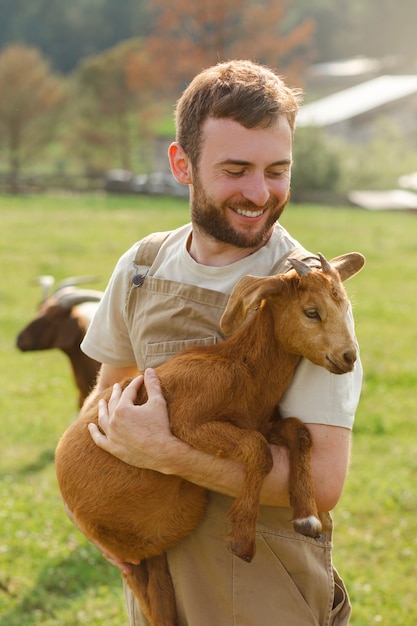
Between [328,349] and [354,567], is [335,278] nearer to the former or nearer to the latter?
[328,349]

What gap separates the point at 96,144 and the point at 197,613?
43.6m

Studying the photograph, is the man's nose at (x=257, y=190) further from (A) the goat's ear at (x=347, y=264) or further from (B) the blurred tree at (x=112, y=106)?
(B) the blurred tree at (x=112, y=106)

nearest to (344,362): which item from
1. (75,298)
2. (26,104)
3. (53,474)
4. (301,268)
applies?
(301,268)

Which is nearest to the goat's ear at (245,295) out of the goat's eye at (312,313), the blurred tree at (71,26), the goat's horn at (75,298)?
the goat's eye at (312,313)

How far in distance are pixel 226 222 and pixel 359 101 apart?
4752 cm

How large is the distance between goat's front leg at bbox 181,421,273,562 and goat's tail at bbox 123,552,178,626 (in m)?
0.52

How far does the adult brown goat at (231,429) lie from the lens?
8.66 feet

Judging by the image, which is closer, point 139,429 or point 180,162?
point 139,429

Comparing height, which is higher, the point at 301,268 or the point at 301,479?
the point at 301,268

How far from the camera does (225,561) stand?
116 inches

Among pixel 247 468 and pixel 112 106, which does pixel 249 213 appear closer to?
pixel 247 468

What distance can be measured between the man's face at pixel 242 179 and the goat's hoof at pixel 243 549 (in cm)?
100

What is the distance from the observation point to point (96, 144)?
44.9 m

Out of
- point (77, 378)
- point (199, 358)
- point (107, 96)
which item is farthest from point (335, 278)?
point (107, 96)
